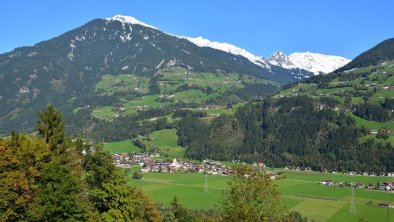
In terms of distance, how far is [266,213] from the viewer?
40.6 meters

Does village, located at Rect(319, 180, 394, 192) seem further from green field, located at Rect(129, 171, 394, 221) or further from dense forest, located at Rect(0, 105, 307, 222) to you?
dense forest, located at Rect(0, 105, 307, 222)

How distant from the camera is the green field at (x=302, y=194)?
124 m

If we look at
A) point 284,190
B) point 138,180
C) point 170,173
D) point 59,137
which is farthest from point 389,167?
point 59,137

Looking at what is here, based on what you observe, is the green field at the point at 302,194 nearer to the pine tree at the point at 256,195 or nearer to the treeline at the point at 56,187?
the treeline at the point at 56,187

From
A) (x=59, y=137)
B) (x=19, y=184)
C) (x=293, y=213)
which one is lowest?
(x=293, y=213)

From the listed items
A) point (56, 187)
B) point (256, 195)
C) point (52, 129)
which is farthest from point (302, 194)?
point (56, 187)

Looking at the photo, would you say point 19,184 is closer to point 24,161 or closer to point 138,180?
point 24,161

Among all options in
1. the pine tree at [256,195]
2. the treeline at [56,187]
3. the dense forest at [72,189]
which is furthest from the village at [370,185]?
the pine tree at [256,195]

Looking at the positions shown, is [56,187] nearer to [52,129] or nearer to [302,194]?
[52,129]

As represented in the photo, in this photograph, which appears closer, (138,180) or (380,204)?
(380,204)

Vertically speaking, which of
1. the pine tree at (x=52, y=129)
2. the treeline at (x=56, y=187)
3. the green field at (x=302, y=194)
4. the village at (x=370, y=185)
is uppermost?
the pine tree at (x=52, y=129)

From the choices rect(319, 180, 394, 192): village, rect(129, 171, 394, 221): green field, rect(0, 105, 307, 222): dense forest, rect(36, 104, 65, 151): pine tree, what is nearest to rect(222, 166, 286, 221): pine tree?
rect(0, 105, 307, 222): dense forest

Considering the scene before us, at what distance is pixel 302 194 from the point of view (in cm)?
15050

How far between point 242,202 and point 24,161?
77.2ft
